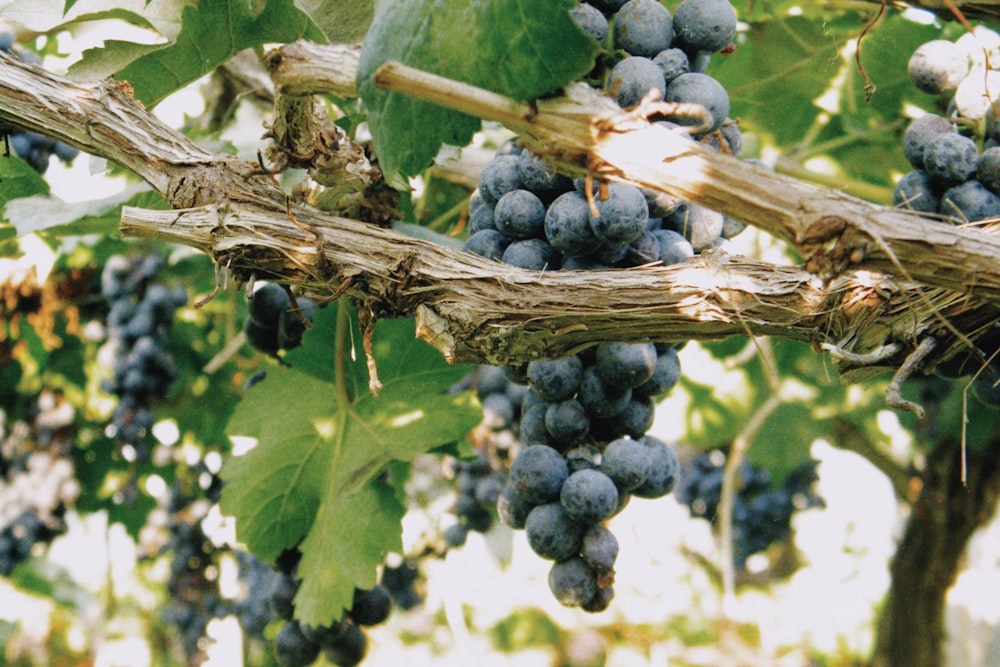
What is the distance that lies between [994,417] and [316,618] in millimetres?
1525

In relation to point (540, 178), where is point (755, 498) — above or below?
below

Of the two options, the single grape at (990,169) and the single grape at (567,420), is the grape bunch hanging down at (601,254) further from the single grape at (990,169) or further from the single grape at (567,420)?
the single grape at (990,169)

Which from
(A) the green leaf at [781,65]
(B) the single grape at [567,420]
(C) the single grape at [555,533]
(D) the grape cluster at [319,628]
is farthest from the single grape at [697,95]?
(D) the grape cluster at [319,628]

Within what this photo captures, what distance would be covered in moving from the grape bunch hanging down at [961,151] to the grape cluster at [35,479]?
1.99 m

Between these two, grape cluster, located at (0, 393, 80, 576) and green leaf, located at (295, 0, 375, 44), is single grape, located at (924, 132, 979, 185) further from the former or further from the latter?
grape cluster, located at (0, 393, 80, 576)

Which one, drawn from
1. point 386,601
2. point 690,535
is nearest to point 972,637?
point 690,535

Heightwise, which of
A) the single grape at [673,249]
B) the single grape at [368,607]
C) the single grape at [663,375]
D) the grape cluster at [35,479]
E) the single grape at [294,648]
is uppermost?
the single grape at [673,249]

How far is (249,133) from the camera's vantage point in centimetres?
202

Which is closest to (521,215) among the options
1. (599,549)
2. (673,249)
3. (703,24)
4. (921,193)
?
(673,249)

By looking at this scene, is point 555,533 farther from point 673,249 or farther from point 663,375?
point 673,249

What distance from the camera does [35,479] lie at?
2273 millimetres

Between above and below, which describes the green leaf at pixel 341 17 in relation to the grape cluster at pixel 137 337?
above

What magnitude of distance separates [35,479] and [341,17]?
1.60 metres

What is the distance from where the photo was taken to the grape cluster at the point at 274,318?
140 cm
